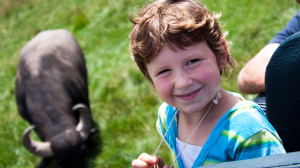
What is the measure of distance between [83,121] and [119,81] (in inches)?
36.6

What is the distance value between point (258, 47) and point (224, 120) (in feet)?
11.1

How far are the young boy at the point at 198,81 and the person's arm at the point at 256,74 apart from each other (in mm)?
787

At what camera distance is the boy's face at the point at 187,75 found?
5.18 ft

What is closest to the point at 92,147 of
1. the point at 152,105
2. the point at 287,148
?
the point at 152,105

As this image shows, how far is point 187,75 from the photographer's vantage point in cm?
Answer: 158

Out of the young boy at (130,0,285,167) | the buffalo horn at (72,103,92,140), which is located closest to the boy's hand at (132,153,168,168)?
the young boy at (130,0,285,167)

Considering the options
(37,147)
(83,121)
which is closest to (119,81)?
(83,121)

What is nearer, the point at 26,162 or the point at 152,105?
the point at 152,105

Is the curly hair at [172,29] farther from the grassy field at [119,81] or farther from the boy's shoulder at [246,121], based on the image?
the grassy field at [119,81]

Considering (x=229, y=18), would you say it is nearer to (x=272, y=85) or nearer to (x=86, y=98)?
(x=86, y=98)

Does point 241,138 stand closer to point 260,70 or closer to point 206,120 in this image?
point 206,120

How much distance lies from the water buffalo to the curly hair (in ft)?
11.6

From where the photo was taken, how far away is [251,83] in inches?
101

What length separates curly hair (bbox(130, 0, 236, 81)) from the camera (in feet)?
5.24
